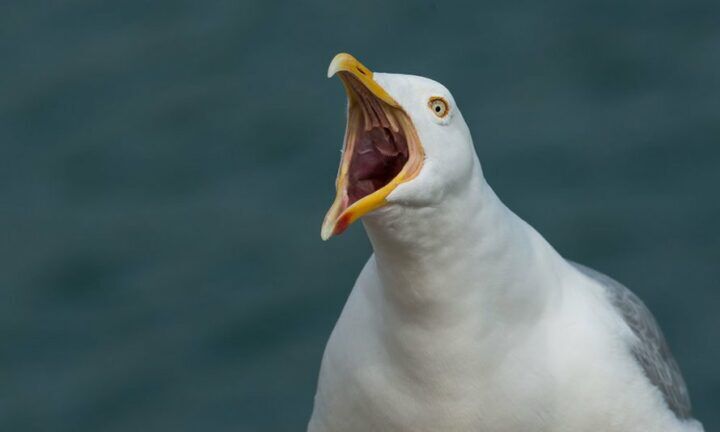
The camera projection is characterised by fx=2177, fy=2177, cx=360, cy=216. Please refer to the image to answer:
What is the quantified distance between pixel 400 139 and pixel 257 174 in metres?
4.54

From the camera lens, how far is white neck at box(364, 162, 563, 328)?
5.68 metres

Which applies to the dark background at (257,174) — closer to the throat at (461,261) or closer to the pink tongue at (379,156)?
the throat at (461,261)

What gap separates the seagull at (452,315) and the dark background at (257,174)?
10.2 ft

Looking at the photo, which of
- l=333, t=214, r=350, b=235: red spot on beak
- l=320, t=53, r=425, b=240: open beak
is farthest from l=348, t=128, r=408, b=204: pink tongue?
l=333, t=214, r=350, b=235: red spot on beak

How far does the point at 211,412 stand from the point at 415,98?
413 cm

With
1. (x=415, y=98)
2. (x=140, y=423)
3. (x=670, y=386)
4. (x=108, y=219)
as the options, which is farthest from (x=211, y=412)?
(x=415, y=98)

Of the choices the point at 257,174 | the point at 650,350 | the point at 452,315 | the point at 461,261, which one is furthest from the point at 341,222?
the point at 257,174

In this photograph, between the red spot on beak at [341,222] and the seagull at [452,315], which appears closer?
the red spot on beak at [341,222]

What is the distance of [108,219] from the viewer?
1009 cm

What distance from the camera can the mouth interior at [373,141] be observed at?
5648 mm

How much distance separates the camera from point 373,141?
18.9 ft

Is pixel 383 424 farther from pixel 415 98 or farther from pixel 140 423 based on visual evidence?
pixel 140 423

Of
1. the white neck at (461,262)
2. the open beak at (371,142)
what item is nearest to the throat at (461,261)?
the white neck at (461,262)

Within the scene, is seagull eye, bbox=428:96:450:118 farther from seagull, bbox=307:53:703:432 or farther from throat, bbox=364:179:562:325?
throat, bbox=364:179:562:325
